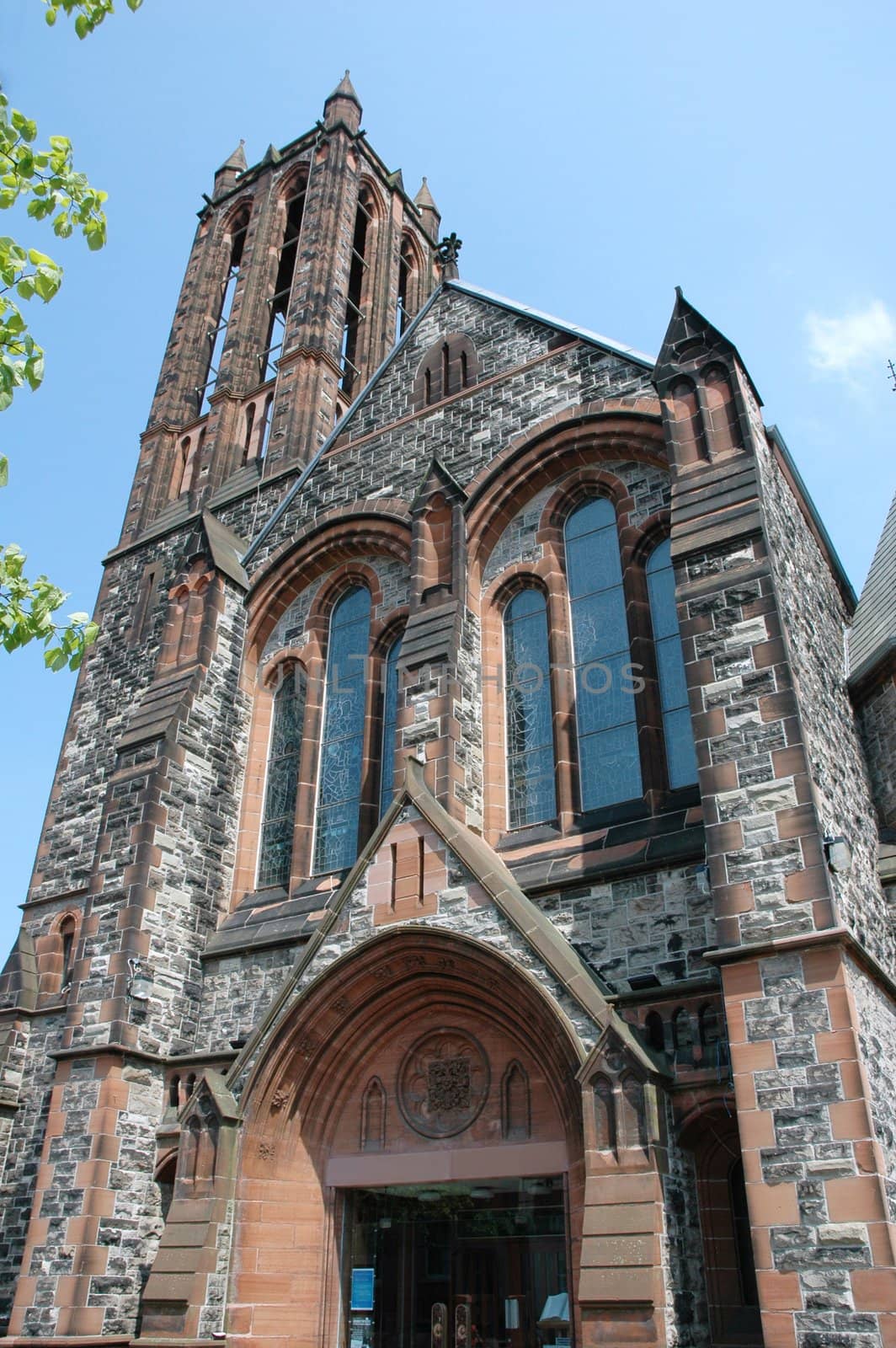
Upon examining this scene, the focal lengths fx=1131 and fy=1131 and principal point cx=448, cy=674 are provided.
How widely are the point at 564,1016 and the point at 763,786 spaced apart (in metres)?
2.49

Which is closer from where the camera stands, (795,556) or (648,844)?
(648,844)

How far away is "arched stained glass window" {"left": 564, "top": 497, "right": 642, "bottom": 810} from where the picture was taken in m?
12.3

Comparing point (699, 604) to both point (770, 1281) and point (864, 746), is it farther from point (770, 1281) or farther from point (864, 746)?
point (770, 1281)

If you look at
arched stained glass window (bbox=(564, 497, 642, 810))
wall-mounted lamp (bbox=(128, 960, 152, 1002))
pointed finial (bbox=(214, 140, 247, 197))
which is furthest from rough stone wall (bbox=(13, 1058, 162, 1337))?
pointed finial (bbox=(214, 140, 247, 197))

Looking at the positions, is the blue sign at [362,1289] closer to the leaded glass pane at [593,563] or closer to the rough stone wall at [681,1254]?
the rough stone wall at [681,1254]

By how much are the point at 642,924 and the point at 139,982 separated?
587cm

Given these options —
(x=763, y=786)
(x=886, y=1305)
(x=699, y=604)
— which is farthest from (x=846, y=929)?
(x=699, y=604)

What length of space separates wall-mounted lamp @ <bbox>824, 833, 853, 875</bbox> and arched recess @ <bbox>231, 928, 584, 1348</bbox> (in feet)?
9.15

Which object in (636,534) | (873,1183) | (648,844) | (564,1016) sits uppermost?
(636,534)

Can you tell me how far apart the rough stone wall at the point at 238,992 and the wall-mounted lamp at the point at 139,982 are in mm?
806

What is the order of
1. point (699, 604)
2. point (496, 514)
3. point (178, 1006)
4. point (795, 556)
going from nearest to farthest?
point (699, 604), point (795, 556), point (178, 1006), point (496, 514)

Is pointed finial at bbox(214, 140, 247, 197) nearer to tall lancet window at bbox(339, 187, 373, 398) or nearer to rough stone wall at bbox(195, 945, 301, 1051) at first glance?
tall lancet window at bbox(339, 187, 373, 398)

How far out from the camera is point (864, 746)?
40.5 ft

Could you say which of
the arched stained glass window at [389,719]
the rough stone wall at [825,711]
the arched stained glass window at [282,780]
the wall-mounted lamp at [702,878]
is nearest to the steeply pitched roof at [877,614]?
the rough stone wall at [825,711]
